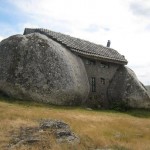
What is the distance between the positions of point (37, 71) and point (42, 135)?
1496 cm

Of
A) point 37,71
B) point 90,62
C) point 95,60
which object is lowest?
point 37,71

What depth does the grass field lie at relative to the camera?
22.7 metres

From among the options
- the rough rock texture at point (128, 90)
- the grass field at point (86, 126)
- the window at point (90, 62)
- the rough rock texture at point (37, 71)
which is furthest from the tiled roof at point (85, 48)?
the grass field at point (86, 126)

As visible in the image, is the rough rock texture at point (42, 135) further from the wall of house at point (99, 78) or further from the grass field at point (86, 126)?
the wall of house at point (99, 78)

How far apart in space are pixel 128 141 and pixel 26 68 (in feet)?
47.6

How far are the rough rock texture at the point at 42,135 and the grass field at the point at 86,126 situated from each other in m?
0.38

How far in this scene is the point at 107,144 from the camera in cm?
2300

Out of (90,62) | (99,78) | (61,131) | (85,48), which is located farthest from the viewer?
(99,78)

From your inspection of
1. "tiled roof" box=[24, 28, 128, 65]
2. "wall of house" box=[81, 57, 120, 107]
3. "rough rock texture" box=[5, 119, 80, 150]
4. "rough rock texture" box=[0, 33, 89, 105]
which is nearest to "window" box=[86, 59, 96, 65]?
"wall of house" box=[81, 57, 120, 107]

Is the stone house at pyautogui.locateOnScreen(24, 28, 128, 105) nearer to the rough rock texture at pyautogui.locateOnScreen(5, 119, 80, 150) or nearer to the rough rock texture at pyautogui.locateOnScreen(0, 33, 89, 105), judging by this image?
the rough rock texture at pyautogui.locateOnScreen(0, 33, 89, 105)

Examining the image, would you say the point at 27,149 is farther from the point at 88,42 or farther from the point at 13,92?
the point at 88,42

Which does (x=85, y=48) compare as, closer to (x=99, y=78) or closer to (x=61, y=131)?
(x=99, y=78)

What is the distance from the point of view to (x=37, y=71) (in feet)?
118

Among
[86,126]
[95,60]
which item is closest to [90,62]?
[95,60]
